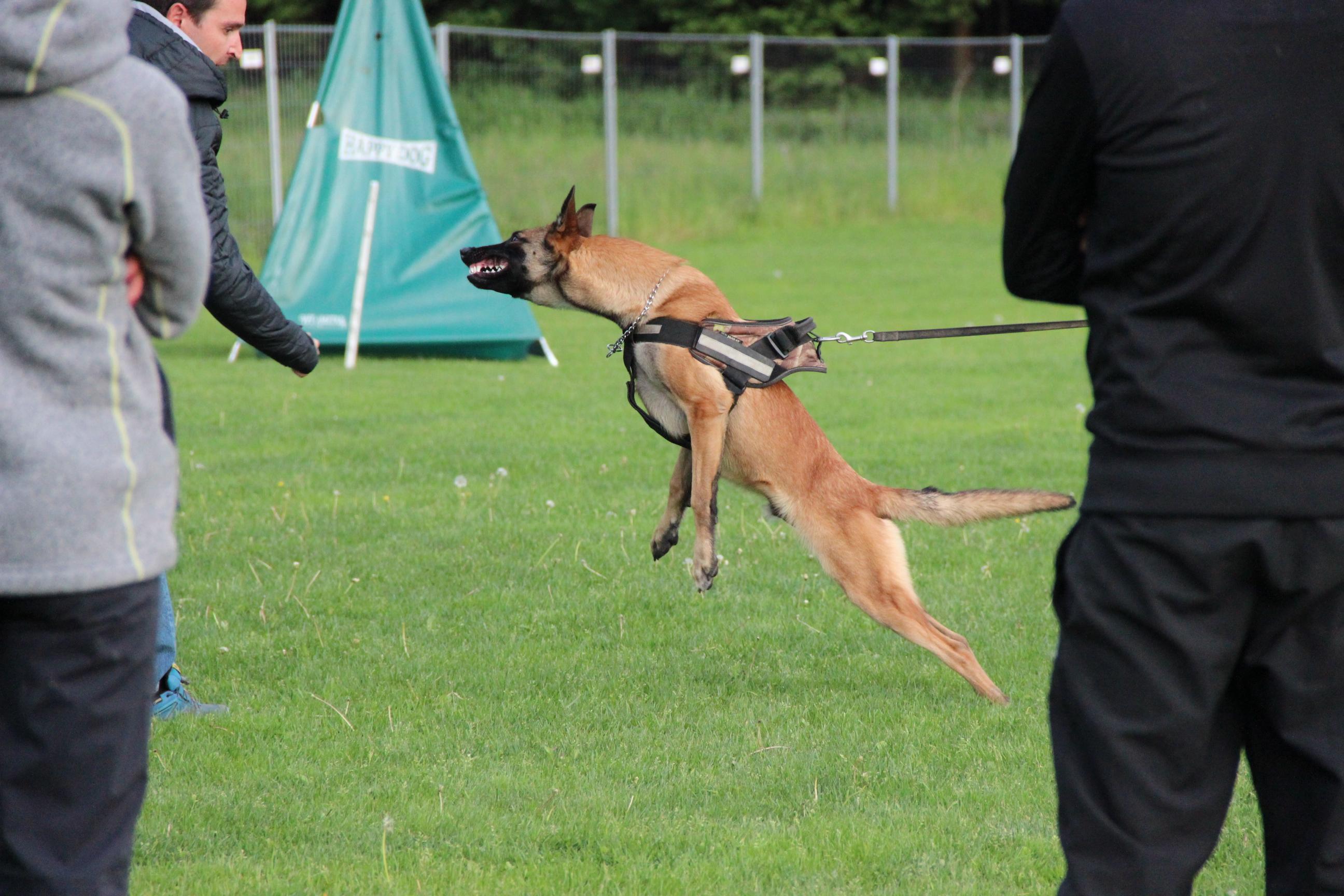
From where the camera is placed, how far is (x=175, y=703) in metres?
4.32

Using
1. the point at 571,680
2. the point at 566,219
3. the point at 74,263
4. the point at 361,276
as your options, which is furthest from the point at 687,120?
the point at 74,263

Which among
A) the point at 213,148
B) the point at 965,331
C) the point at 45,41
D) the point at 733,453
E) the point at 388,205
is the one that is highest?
the point at 45,41

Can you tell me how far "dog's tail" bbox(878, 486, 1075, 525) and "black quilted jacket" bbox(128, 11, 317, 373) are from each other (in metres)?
2.01

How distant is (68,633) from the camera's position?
198 centimetres

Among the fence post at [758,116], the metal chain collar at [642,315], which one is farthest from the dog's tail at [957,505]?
the fence post at [758,116]

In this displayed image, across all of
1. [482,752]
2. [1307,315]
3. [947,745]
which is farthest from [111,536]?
[947,745]

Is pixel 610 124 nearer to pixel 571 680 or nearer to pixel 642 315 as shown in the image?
pixel 642 315

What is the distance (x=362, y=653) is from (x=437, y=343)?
23.6 feet

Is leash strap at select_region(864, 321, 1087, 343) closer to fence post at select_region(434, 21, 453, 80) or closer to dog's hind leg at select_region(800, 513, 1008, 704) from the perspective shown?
dog's hind leg at select_region(800, 513, 1008, 704)

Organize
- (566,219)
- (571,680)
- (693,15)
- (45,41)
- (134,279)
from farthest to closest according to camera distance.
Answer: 1. (693,15)
2. (566,219)
3. (571,680)
4. (134,279)
5. (45,41)

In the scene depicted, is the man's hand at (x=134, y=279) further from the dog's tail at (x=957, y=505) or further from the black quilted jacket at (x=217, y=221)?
the dog's tail at (x=957, y=505)

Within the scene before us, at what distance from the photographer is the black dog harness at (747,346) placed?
482 centimetres

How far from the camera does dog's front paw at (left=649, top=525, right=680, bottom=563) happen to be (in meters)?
5.29

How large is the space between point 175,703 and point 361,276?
7.28m
